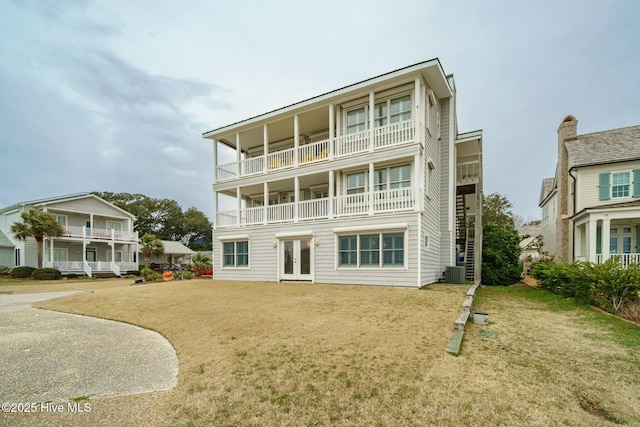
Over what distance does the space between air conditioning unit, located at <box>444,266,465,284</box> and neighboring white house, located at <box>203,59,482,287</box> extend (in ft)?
2.14

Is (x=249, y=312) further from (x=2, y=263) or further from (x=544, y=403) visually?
(x=2, y=263)

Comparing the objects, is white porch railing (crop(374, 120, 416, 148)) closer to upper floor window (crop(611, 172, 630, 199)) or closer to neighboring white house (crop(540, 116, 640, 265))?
neighboring white house (crop(540, 116, 640, 265))

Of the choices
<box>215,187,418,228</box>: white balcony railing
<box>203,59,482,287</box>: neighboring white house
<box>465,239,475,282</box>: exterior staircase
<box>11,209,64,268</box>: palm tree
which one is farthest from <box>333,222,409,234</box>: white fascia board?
<box>11,209,64,268</box>: palm tree

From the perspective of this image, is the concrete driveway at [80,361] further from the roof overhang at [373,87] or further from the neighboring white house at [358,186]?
the roof overhang at [373,87]

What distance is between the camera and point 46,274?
24.1 metres

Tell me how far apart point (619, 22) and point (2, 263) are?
4760 cm

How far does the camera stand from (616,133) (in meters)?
18.2

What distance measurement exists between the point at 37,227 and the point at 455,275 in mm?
32054

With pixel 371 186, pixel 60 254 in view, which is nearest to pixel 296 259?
pixel 371 186

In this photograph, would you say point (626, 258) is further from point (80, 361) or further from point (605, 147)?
point (80, 361)

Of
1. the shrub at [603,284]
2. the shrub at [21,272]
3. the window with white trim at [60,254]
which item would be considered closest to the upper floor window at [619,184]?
the shrub at [603,284]

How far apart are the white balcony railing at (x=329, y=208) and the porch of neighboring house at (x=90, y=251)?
20.0 metres

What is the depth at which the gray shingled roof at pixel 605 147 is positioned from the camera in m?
16.5

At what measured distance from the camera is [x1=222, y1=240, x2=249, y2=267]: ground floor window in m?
16.2
